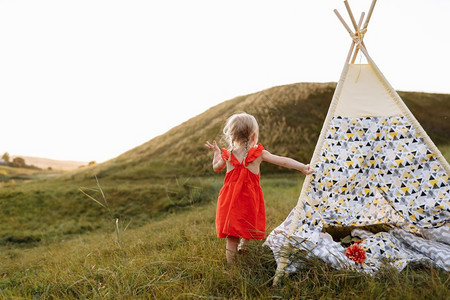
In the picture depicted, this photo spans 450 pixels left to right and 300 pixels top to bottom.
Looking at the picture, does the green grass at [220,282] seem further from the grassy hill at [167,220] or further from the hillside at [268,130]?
the hillside at [268,130]

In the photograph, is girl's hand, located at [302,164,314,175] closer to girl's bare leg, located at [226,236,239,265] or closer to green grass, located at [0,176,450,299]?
green grass, located at [0,176,450,299]

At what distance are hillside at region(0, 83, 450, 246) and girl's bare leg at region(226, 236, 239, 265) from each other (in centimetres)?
545

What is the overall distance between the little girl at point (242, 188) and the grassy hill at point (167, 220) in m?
0.27

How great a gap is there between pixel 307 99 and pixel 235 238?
511 inches

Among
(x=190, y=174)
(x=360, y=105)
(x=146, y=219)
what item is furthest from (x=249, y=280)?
(x=190, y=174)

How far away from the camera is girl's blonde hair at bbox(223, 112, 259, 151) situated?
3457 millimetres

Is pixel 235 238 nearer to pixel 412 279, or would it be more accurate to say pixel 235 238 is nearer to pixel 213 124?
pixel 412 279

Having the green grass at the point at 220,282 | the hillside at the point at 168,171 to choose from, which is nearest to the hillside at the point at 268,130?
the hillside at the point at 168,171

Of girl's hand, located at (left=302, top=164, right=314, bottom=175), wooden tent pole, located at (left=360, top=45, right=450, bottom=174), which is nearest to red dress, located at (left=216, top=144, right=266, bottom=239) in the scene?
girl's hand, located at (left=302, top=164, right=314, bottom=175)

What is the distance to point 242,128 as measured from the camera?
136 inches

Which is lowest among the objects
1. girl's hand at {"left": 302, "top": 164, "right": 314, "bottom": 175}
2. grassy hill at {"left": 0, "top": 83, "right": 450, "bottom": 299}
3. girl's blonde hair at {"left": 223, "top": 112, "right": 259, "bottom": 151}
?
grassy hill at {"left": 0, "top": 83, "right": 450, "bottom": 299}

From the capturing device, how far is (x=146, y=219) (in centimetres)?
987

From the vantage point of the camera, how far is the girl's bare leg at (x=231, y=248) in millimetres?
3400

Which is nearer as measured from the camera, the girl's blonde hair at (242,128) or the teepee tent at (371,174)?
the teepee tent at (371,174)
